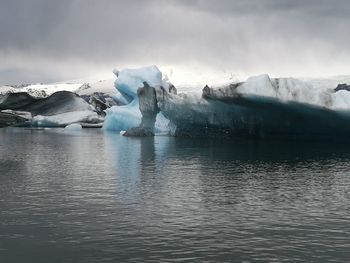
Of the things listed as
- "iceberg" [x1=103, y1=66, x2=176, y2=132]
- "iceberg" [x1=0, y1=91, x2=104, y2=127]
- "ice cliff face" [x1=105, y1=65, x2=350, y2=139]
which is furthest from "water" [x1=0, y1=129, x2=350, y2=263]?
"iceberg" [x1=0, y1=91, x2=104, y2=127]

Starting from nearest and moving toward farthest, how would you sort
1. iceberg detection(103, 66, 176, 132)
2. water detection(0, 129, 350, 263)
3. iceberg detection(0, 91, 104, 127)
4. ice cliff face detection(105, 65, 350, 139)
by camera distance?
water detection(0, 129, 350, 263) < ice cliff face detection(105, 65, 350, 139) < iceberg detection(103, 66, 176, 132) < iceberg detection(0, 91, 104, 127)

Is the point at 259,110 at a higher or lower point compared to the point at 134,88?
lower

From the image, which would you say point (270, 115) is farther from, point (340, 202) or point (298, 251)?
point (298, 251)

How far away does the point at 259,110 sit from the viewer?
40.6m

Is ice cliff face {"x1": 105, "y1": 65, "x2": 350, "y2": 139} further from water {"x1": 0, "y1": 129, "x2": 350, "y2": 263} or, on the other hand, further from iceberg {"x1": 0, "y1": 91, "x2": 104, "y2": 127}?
iceberg {"x1": 0, "y1": 91, "x2": 104, "y2": 127}

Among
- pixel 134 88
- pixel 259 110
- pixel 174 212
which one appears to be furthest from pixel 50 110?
pixel 174 212

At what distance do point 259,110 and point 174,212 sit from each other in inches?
1071

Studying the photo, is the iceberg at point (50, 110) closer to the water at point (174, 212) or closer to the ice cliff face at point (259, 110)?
the ice cliff face at point (259, 110)

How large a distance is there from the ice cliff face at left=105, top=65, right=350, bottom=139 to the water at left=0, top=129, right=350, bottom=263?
33.1 ft

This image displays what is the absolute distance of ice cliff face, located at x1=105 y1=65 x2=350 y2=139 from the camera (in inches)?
1423

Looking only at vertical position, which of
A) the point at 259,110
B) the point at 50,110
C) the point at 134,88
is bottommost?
the point at 259,110

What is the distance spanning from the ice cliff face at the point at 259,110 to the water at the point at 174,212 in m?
10.1

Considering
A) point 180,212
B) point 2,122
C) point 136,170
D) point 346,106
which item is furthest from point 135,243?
point 2,122

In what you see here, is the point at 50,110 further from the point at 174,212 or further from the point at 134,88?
the point at 174,212
